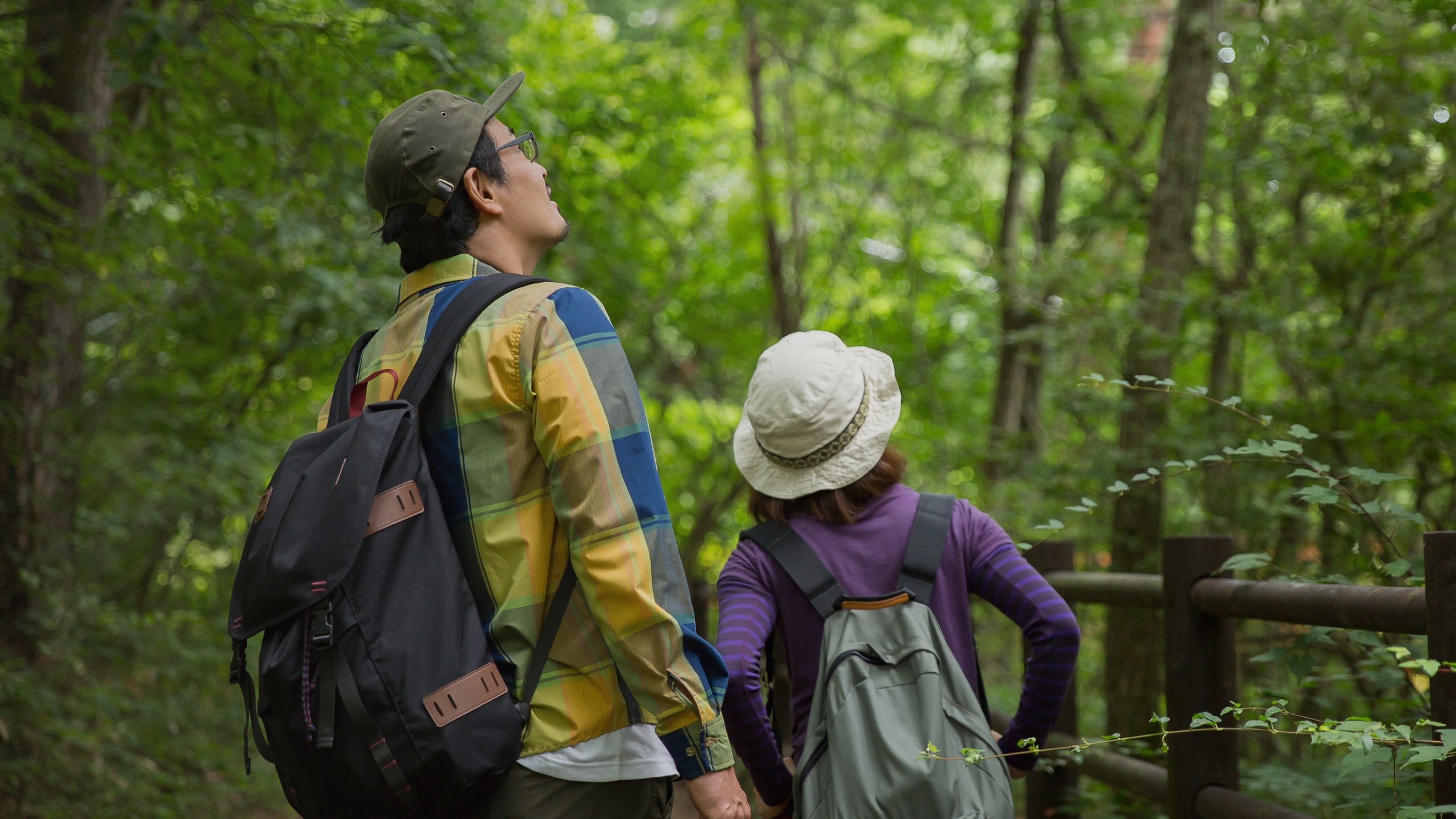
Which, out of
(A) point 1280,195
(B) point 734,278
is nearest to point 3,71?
(A) point 1280,195

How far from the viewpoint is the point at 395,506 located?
5.21 feet

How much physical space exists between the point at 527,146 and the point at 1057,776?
9.55ft

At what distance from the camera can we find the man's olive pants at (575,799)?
62.5 inches

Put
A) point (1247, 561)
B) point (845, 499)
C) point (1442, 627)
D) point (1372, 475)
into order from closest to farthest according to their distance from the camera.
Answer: point (1442, 627) < point (845, 499) < point (1372, 475) < point (1247, 561)

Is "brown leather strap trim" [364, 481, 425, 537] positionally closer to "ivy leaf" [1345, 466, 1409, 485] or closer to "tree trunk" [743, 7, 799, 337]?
"ivy leaf" [1345, 466, 1409, 485]

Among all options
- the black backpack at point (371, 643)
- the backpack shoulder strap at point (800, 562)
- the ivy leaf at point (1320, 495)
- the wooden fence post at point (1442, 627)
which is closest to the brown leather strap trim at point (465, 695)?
the black backpack at point (371, 643)

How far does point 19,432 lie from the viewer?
538 centimetres

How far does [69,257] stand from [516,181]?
4.12m

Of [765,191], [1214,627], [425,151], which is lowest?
[1214,627]

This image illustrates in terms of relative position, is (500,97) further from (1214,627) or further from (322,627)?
(1214,627)

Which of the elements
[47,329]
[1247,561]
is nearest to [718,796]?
[1247,561]

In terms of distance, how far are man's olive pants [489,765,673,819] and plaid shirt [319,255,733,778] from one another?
6 centimetres

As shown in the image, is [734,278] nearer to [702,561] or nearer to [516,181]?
[702,561]

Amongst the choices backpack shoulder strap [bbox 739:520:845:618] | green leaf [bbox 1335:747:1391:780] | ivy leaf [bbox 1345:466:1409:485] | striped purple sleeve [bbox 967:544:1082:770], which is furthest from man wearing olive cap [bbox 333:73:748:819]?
ivy leaf [bbox 1345:466:1409:485]
